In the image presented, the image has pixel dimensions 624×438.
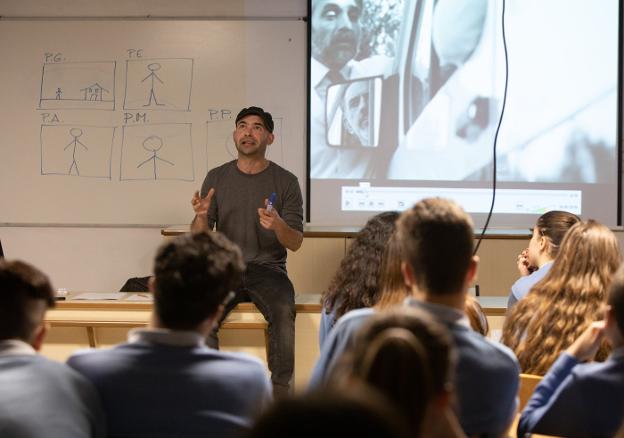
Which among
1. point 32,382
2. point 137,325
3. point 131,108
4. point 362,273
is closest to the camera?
point 32,382

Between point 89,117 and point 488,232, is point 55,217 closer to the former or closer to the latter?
point 89,117

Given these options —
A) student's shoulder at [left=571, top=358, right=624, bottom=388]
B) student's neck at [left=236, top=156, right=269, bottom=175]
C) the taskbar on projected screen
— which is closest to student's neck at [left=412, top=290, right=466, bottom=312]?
student's shoulder at [left=571, top=358, right=624, bottom=388]

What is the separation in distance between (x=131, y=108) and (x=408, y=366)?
459 cm

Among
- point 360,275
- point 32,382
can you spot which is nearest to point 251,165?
point 360,275

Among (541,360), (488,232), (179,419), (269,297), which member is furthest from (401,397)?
(488,232)

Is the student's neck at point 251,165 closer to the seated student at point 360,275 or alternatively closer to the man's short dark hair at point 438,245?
the seated student at point 360,275

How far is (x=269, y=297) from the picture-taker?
3.25 m

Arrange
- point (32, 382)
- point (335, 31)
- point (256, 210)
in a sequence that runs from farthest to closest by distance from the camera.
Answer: point (335, 31)
point (256, 210)
point (32, 382)

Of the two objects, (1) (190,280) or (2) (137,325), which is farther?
(2) (137,325)

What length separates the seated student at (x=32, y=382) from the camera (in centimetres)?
130

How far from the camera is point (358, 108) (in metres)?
4.96

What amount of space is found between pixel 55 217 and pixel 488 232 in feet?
9.11

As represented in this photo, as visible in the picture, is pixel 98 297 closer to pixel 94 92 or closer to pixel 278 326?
pixel 278 326

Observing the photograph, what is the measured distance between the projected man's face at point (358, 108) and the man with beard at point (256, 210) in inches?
47.9
